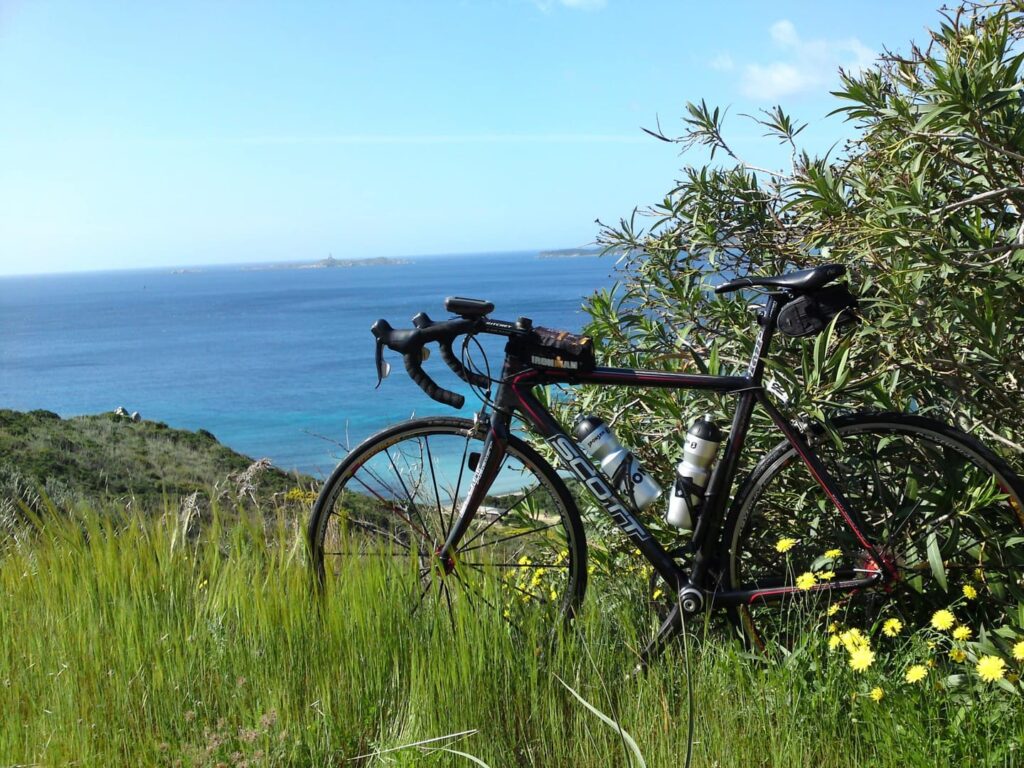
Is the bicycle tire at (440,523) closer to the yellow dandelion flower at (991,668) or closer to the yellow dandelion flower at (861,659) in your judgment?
the yellow dandelion flower at (861,659)

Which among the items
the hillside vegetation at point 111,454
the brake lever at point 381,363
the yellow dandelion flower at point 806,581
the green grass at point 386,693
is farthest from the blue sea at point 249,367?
the hillside vegetation at point 111,454

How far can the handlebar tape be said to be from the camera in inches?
109

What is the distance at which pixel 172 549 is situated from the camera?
3133 millimetres

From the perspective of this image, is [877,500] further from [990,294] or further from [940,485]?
[990,294]

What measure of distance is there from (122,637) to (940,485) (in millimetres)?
2513

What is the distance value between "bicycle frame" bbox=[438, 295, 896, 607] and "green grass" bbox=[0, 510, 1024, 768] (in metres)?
0.22

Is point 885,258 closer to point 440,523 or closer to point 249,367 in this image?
point 440,523

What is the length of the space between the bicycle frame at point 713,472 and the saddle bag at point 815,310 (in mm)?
68

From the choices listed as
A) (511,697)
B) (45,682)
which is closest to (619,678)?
(511,697)

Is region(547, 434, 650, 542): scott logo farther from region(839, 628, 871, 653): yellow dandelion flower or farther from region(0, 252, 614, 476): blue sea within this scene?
region(0, 252, 614, 476): blue sea

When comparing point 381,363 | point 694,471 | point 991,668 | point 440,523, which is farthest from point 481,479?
point 991,668

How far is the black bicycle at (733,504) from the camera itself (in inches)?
104

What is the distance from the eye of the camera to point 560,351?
2.73 m

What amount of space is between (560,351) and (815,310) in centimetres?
76
